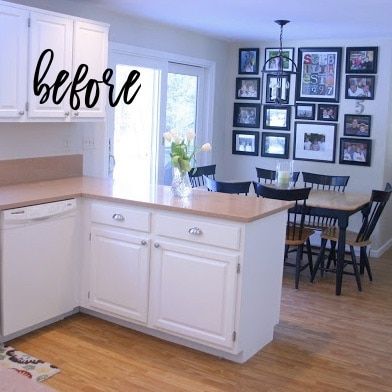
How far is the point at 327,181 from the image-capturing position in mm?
5914

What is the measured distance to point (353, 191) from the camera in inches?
243

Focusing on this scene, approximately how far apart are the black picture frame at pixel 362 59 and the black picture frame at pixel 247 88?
104cm

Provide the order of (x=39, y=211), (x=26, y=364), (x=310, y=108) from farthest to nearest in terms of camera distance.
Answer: (x=310, y=108) < (x=39, y=211) < (x=26, y=364)

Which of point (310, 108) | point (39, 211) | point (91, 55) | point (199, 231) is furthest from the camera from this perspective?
point (310, 108)

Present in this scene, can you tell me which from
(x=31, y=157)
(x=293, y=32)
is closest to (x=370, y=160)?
(x=293, y=32)

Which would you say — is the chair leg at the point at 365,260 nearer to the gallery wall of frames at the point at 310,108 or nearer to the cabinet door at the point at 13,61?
the gallery wall of frames at the point at 310,108

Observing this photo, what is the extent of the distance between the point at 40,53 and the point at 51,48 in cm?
11

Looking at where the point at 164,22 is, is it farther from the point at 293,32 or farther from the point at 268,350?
the point at 268,350

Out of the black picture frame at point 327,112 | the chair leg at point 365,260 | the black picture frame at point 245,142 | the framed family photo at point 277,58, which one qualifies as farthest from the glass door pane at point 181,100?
the chair leg at point 365,260

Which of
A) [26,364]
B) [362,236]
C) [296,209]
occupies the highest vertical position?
[296,209]

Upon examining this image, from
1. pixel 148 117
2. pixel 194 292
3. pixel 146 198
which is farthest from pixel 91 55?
pixel 194 292

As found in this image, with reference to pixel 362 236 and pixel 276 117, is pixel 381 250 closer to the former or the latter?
pixel 362 236

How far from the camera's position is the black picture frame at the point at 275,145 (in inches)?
256

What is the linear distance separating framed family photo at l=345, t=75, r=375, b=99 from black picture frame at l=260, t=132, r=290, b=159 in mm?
826
